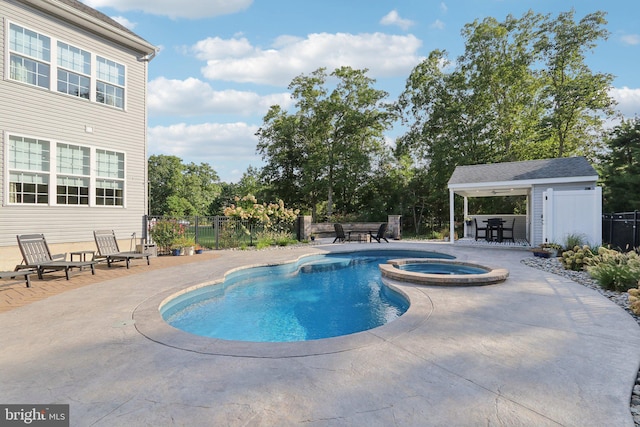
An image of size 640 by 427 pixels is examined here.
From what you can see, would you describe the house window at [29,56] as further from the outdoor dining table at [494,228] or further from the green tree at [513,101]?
the green tree at [513,101]

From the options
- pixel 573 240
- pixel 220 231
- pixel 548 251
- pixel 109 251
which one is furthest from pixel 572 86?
pixel 109 251

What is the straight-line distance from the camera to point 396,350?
3379 mm

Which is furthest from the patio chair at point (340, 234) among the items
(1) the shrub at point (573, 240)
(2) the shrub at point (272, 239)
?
(1) the shrub at point (573, 240)

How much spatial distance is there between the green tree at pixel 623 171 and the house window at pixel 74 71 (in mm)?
22433

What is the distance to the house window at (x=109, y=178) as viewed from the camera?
34.1ft

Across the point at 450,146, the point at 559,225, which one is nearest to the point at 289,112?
the point at 450,146

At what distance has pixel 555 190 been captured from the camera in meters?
12.4

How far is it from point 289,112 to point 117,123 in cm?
1730

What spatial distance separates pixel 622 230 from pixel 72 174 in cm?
1616

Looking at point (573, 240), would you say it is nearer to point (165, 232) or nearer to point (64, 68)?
point (165, 232)

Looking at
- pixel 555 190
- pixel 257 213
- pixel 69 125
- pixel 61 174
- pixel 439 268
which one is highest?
pixel 69 125

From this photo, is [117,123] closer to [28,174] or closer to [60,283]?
[28,174]

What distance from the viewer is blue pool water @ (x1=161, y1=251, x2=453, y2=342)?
509 centimetres

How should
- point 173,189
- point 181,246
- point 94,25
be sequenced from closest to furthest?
point 94,25
point 181,246
point 173,189
